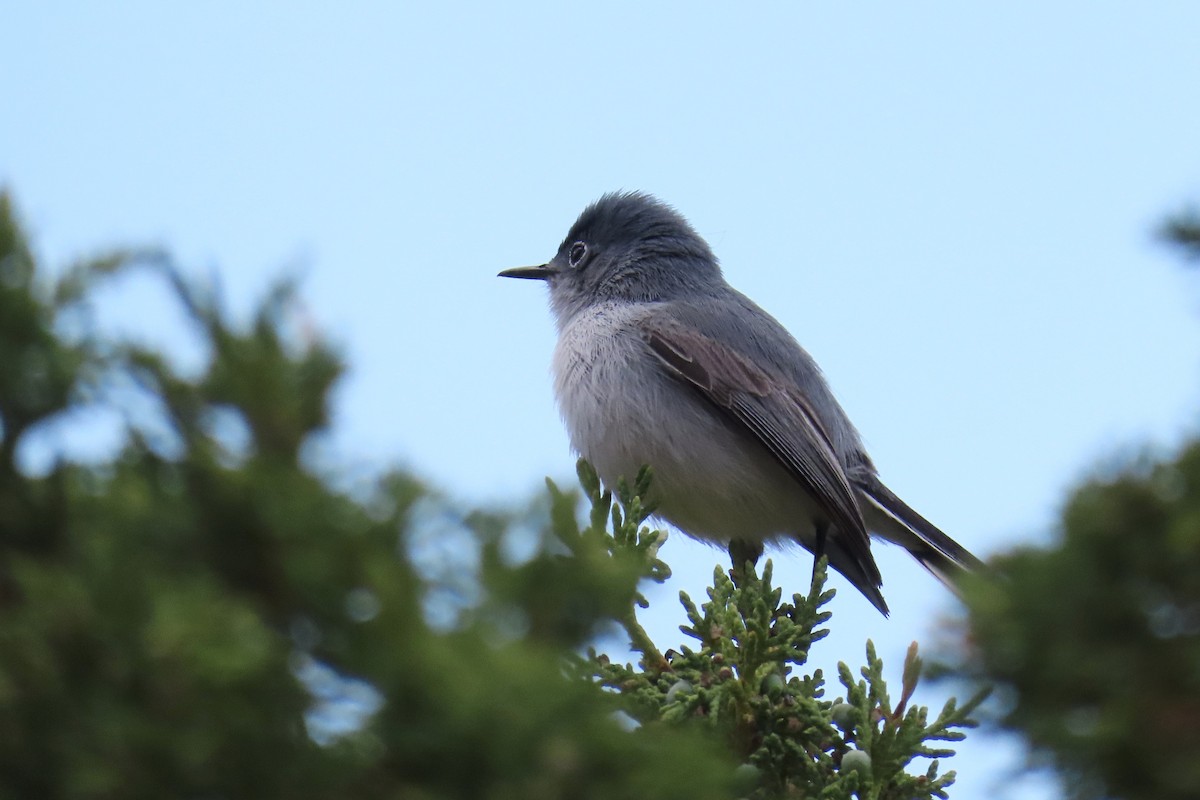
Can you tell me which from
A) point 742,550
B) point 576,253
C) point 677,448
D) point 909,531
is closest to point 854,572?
point 909,531

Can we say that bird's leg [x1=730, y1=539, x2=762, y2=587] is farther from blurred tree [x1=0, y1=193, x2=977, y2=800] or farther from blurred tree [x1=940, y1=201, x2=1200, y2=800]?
blurred tree [x1=940, y1=201, x2=1200, y2=800]

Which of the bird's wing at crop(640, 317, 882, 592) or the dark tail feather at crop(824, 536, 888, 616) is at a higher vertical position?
the bird's wing at crop(640, 317, 882, 592)

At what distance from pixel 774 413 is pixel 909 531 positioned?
0.77 metres

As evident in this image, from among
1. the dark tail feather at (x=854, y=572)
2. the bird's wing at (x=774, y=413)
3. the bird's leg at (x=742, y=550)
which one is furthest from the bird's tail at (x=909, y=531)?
the bird's leg at (x=742, y=550)

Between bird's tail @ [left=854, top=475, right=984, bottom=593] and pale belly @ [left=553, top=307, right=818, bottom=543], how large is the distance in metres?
0.35

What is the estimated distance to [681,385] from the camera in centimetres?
521

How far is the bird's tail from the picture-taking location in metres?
5.12

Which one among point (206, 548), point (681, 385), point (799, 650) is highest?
point (681, 385)

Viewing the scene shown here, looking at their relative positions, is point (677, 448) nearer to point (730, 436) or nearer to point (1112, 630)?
point (730, 436)

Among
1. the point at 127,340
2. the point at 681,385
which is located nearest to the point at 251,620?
the point at 127,340

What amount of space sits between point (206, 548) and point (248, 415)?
0.16 metres

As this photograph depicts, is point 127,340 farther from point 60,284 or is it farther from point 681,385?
point 681,385

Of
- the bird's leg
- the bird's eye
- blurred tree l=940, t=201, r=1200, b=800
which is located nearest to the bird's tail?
the bird's leg

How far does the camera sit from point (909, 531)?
5.22 metres
